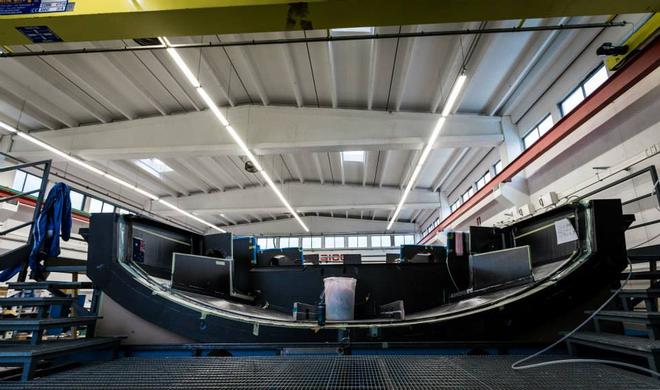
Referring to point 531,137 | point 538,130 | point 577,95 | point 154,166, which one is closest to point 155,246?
point 577,95

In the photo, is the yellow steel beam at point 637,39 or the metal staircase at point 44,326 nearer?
the metal staircase at point 44,326

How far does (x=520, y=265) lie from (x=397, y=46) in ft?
13.0

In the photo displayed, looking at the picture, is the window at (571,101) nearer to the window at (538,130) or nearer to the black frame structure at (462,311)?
the window at (538,130)

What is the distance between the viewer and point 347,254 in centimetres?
473

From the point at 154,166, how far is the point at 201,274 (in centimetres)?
799

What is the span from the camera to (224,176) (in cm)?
1084

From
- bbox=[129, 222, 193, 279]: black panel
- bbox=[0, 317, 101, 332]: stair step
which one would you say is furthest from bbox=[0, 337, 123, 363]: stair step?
bbox=[129, 222, 193, 279]: black panel

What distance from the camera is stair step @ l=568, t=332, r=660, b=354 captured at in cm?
149

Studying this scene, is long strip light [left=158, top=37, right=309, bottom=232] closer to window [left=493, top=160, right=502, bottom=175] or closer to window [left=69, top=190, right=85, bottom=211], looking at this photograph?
window [left=493, top=160, right=502, bottom=175]

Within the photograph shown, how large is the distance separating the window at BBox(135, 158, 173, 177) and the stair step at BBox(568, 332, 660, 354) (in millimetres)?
10198

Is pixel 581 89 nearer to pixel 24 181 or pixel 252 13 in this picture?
pixel 252 13

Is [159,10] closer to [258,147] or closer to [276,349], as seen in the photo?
[276,349]

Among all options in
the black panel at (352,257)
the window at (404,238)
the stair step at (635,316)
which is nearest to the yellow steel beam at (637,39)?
the stair step at (635,316)

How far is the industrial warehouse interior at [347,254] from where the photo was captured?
1.89 metres
